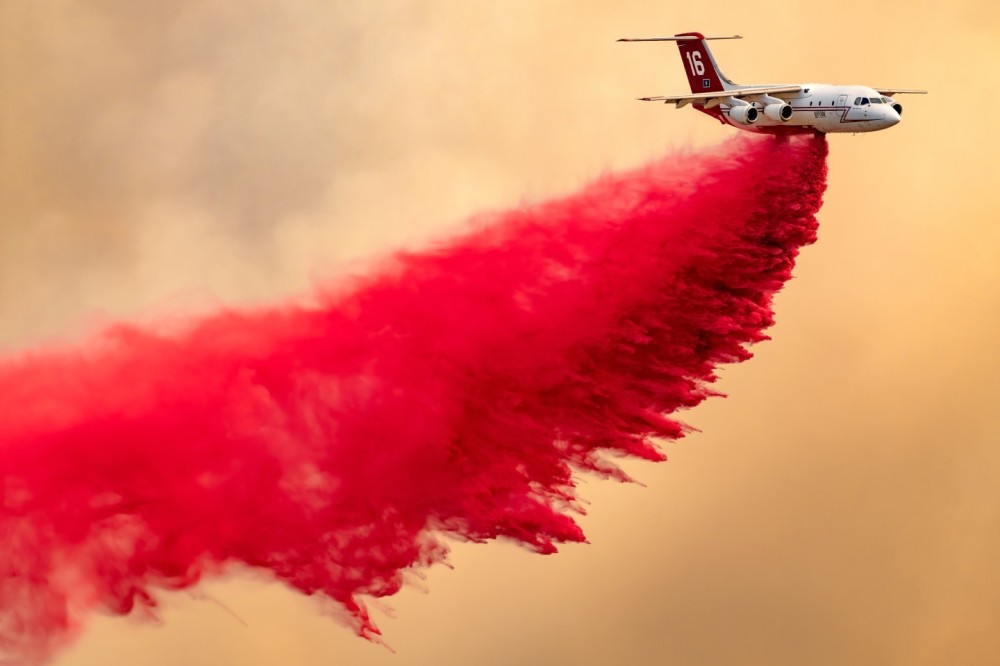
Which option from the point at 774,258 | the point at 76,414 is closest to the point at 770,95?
the point at 774,258

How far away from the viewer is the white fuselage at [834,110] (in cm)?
4841

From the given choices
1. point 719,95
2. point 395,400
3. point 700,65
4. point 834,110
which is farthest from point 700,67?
point 395,400

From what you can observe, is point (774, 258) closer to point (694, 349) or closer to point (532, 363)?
point (694, 349)

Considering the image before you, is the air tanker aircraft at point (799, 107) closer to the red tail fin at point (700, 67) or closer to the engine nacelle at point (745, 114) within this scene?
the engine nacelle at point (745, 114)

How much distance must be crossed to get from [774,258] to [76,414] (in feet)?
58.6

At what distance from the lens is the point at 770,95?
49.4 metres

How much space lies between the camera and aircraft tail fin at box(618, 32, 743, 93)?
53.1 metres

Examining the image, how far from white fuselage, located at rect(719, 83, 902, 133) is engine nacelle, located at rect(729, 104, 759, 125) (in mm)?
116

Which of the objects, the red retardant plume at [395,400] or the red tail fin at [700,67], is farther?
the red tail fin at [700,67]

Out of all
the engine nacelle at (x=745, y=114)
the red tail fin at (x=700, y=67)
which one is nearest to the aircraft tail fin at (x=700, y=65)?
the red tail fin at (x=700, y=67)

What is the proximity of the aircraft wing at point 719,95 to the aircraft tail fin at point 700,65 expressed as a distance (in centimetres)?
178

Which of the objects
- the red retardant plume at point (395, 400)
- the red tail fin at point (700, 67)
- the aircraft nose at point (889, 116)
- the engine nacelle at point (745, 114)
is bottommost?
the red retardant plume at point (395, 400)

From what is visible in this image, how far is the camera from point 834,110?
4853 cm

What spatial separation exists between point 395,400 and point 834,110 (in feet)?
45.0
